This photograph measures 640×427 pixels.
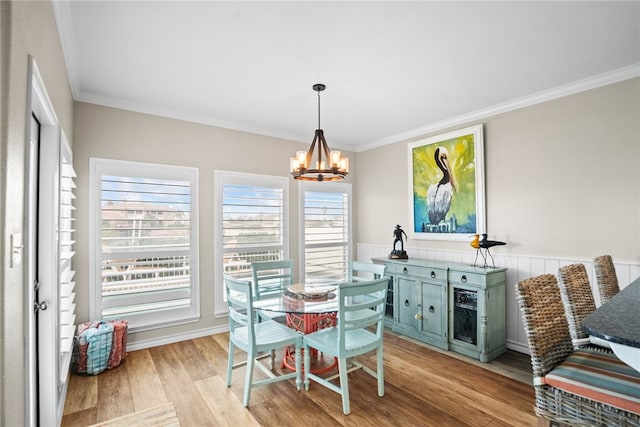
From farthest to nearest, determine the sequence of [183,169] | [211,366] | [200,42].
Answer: [183,169]
[211,366]
[200,42]

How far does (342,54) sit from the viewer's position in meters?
2.50

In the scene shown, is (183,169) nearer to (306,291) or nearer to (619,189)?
(306,291)

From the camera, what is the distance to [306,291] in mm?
2939

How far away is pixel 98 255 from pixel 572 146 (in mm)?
4658

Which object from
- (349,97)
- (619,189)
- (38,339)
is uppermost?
(349,97)

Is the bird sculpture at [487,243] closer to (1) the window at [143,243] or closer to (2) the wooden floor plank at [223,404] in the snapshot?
(2) the wooden floor plank at [223,404]

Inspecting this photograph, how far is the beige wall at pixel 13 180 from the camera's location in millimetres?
1072

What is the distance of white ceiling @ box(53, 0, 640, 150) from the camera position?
2.03 metres

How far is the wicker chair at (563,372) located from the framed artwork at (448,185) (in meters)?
2.21

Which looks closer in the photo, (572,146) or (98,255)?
(572,146)

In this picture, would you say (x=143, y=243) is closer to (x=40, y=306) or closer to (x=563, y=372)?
(x=40, y=306)

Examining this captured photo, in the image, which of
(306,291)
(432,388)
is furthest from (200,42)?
(432,388)

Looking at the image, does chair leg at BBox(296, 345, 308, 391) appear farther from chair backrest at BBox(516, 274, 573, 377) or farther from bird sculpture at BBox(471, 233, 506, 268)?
bird sculpture at BBox(471, 233, 506, 268)

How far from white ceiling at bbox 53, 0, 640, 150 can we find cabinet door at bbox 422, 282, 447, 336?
1978 mm
